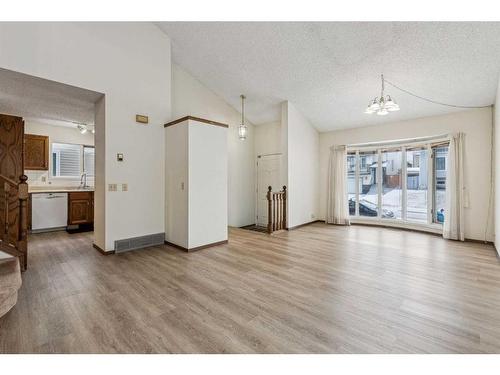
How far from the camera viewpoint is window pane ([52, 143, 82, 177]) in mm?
5875

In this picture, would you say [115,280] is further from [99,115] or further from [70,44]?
[70,44]

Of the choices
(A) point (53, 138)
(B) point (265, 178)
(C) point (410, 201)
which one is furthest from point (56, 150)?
(C) point (410, 201)

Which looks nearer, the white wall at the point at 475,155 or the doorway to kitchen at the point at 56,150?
the doorway to kitchen at the point at 56,150

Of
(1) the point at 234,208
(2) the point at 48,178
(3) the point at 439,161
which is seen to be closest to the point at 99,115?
(2) the point at 48,178

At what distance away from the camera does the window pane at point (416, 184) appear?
5.58m

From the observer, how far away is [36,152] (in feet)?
18.1

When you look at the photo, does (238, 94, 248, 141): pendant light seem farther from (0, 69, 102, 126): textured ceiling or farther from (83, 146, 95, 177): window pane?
(83, 146, 95, 177): window pane

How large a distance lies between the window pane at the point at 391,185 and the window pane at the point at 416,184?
0.60 feet

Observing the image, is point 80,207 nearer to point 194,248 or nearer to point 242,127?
point 194,248

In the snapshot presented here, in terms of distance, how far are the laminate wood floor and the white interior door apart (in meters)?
2.80

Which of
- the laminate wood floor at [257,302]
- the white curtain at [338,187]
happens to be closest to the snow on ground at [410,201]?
the white curtain at [338,187]

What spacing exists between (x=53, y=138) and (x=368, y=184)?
8162 mm

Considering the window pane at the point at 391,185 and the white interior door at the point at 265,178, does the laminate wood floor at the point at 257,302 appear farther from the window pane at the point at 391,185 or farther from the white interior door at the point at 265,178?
the white interior door at the point at 265,178
